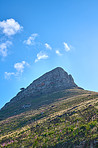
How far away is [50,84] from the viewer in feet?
391

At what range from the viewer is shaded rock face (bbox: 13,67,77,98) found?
11362 cm

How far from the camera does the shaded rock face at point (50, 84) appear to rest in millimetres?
113625

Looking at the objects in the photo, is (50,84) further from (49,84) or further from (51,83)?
(51,83)

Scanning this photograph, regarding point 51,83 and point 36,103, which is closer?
point 36,103

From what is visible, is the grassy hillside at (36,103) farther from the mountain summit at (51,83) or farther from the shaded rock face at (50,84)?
the mountain summit at (51,83)

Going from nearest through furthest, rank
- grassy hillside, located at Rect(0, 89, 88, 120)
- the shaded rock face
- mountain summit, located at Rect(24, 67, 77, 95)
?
grassy hillside, located at Rect(0, 89, 88, 120) → the shaded rock face → mountain summit, located at Rect(24, 67, 77, 95)

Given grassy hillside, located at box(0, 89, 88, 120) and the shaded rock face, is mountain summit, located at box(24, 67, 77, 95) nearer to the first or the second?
the shaded rock face

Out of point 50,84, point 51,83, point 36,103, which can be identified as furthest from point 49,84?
point 36,103

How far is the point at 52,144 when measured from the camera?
59.6 ft

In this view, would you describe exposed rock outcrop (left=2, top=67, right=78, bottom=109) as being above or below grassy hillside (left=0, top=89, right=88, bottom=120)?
above

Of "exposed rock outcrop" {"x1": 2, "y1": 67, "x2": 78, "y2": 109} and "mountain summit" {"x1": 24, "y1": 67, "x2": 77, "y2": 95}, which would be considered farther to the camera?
"mountain summit" {"x1": 24, "y1": 67, "x2": 77, "y2": 95}

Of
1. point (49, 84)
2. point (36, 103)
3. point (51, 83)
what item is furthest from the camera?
point (51, 83)

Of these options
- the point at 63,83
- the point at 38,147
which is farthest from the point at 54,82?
the point at 38,147

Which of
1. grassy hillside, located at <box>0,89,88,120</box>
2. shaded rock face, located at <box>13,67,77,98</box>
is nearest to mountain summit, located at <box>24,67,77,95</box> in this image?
shaded rock face, located at <box>13,67,77,98</box>
